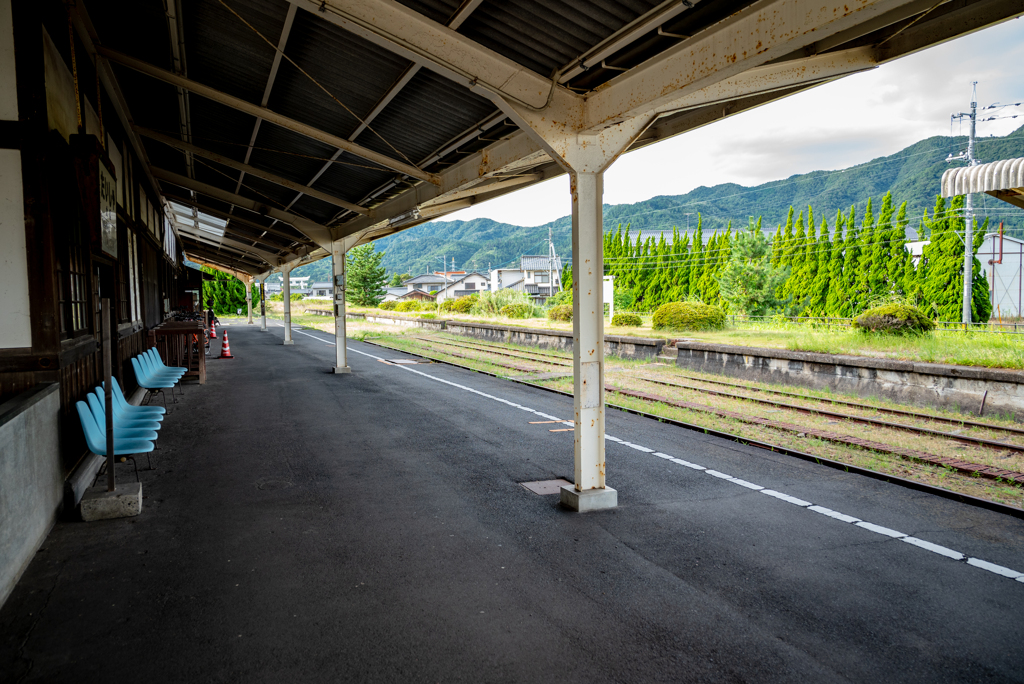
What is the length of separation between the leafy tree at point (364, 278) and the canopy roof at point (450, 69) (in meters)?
53.9

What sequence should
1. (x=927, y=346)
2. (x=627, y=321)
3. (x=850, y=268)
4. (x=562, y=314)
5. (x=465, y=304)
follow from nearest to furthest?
(x=927, y=346), (x=627, y=321), (x=850, y=268), (x=562, y=314), (x=465, y=304)

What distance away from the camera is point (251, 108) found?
742 centimetres

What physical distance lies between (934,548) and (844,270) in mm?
24921

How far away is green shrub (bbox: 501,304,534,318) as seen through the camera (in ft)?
106

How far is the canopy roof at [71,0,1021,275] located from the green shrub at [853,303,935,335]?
9.77 metres

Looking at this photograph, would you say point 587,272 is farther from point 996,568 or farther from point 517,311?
point 517,311

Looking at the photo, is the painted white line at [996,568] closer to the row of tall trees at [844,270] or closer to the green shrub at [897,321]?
the green shrub at [897,321]

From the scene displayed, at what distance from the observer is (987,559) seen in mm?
4145

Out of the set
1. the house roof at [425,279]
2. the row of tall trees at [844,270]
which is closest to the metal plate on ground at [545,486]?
the row of tall trees at [844,270]

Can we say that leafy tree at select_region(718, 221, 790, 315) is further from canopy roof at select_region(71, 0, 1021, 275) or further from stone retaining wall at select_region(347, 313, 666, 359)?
canopy roof at select_region(71, 0, 1021, 275)

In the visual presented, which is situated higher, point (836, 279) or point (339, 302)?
point (836, 279)

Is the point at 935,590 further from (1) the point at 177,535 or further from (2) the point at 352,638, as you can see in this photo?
(1) the point at 177,535

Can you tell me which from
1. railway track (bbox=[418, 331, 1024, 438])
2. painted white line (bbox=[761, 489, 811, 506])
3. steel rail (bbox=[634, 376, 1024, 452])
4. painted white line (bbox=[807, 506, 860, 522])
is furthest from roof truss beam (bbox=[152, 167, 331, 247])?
painted white line (bbox=[807, 506, 860, 522])

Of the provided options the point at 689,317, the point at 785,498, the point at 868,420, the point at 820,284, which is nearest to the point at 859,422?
the point at 868,420
